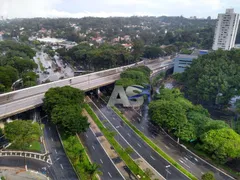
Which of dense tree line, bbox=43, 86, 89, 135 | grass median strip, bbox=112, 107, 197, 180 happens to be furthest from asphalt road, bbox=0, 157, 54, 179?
grass median strip, bbox=112, 107, 197, 180

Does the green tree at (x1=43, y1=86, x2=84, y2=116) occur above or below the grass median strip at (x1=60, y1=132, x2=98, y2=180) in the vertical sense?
above

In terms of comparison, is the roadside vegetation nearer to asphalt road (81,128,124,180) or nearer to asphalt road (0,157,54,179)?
asphalt road (81,128,124,180)

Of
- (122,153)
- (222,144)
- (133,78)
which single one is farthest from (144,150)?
(133,78)

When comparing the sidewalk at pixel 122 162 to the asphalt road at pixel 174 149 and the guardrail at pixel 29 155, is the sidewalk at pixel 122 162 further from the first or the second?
the guardrail at pixel 29 155

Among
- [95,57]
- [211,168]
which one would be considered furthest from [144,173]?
[95,57]

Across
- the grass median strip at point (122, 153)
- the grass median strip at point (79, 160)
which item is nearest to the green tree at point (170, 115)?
the grass median strip at point (122, 153)

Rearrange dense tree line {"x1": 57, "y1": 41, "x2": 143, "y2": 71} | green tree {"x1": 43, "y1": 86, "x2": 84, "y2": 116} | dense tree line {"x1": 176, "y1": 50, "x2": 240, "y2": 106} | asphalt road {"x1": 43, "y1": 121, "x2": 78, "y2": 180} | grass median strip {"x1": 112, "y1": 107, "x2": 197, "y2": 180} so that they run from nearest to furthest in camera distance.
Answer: asphalt road {"x1": 43, "y1": 121, "x2": 78, "y2": 180} < grass median strip {"x1": 112, "y1": 107, "x2": 197, "y2": 180} < green tree {"x1": 43, "y1": 86, "x2": 84, "y2": 116} < dense tree line {"x1": 176, "y1": 50, "x2": 240, "y2": 106} < dense tree line {"x1": 57, "y1": 41, "x2": 143, "y2": 71}

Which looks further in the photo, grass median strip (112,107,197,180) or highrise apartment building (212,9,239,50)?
highrise apartment building (212,9,239,50)
